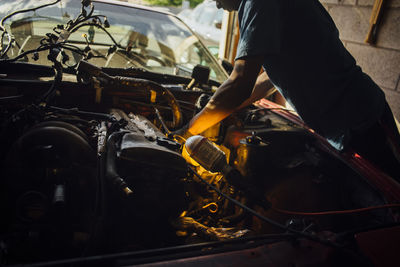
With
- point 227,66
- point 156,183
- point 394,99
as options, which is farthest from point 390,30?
point 156,183

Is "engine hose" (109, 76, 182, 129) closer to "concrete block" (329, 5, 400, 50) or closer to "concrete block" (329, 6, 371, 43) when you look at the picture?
"concrete block" (329, 5, 400, 50)

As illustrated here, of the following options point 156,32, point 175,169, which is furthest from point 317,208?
point 156,32

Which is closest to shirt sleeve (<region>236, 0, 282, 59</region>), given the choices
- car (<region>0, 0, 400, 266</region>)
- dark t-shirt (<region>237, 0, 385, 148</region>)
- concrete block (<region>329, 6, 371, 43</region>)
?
dark t-shirt (<region>237, 0, 385, 148</region>)

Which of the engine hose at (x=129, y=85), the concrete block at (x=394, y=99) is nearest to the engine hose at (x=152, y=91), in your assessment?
the engine hose at (x=129, y=85)

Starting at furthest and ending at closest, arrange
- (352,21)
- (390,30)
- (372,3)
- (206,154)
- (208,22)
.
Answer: (208,22) → (352,21) → (372,3) → (390,30) → (206,154)

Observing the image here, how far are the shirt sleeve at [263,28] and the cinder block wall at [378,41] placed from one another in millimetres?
2465

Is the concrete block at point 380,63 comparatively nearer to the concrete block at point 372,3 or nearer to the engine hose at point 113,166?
the concrete block at point 372,3

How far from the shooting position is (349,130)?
5.27 feet

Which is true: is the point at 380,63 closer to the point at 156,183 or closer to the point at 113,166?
the point at 156,183

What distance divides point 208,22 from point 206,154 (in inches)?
326

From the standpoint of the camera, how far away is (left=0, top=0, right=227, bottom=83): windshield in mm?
2178

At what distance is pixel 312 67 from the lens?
158cm

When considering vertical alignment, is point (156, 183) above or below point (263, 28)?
below

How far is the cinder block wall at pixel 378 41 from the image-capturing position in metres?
3.17
